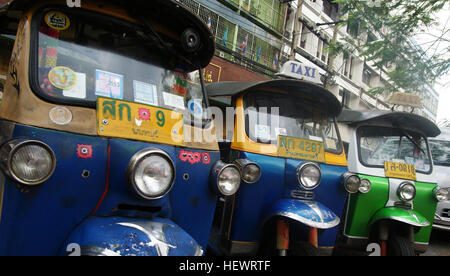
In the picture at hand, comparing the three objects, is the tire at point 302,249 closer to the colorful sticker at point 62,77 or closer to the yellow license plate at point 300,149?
the yellow license plate at point 300,149

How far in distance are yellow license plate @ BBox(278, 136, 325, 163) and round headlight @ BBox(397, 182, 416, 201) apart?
51.0 inches

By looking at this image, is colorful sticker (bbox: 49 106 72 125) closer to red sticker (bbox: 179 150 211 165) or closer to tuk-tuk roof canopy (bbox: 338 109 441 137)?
red sticker (bbox: 179 150 211 165)

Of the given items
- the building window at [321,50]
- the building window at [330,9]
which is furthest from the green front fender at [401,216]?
the building window at [330,9]

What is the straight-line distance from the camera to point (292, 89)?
3.42 m

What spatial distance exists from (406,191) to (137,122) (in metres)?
3.56

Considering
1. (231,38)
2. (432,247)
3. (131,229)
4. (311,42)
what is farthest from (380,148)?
(311,42)

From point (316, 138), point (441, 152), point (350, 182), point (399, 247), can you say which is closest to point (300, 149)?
point (316, 138)

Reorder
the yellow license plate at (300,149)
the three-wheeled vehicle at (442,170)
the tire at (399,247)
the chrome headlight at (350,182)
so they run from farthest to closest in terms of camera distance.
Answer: the three-wheeled vehicle at (442,170) < the tire at (399,247) < the chrome headlight at (350,182) < the yellow license plate at (300,149)

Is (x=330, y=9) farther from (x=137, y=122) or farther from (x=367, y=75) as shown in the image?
(x=137, y=122)

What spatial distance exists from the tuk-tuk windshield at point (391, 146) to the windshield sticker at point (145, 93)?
312cm

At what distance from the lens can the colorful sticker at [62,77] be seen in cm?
189

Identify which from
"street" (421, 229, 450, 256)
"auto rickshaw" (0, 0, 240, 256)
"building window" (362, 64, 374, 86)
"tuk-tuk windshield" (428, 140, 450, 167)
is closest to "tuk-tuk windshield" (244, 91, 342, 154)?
"auto rickshaw" (0, 0, 240, 256)

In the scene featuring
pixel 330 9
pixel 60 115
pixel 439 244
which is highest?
pixel 330 9
